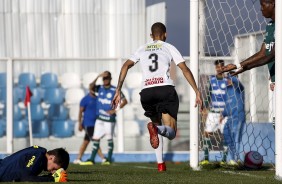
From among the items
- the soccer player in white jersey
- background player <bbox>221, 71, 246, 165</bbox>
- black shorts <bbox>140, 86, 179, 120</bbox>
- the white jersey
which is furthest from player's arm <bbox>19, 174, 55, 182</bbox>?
background player <bbox>221, 71, 246, 165</bbox>

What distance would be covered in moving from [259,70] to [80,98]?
13.3 feet

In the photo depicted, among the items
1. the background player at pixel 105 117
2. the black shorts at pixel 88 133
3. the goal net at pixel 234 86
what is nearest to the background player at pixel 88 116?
the black shorts at pixel 88 133

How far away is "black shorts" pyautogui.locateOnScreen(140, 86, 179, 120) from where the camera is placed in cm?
1347

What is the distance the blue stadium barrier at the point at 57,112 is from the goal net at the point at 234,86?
3.50 m

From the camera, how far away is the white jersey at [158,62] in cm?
1354

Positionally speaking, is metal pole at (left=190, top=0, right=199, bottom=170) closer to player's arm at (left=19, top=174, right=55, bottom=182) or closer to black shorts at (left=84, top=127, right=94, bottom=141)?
player's arm at (left=19, top=174, right=55, bottom=182)

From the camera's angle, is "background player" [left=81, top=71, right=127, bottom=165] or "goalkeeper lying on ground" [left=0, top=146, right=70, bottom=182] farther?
"background player" [left=81, top=71, right=127, bottom=165]

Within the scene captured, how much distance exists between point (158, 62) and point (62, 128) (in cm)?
961

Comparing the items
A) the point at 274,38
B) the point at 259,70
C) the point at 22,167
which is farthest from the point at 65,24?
the point at 22,167

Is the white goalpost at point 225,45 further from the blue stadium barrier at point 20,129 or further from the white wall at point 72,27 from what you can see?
the white wall at point 72,27

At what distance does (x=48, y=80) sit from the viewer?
23.2 metres

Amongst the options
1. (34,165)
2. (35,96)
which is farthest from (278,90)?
(35,96)

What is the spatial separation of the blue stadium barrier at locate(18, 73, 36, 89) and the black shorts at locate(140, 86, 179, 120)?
984 cm

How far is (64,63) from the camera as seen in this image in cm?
2325
